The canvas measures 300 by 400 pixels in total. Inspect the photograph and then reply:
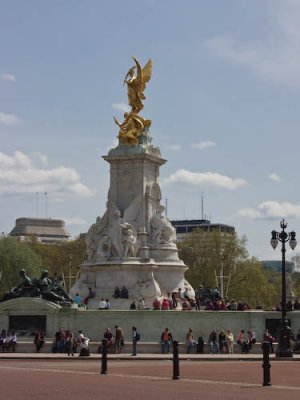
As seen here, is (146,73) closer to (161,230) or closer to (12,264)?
(161,230)

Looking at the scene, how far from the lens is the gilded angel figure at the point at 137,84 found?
67.1m

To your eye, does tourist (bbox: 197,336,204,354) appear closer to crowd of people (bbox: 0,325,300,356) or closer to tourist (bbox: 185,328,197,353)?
crowd of people (bbox: 0,325,300,356)

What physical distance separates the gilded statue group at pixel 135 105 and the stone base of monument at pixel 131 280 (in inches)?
322

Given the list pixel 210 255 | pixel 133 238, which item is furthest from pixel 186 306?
pixel 210 255

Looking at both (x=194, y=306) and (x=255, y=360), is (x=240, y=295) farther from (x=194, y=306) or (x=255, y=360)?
(x=255, y=360)

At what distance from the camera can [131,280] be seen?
62.1 metres

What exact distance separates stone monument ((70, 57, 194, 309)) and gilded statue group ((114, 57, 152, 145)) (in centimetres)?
6

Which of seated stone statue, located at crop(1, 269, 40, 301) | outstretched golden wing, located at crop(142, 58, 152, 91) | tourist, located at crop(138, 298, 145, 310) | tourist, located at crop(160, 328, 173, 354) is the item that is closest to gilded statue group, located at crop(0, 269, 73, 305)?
seated stone statue, located at crop(1, 269, 40, 301)

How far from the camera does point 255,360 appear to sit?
44.4m

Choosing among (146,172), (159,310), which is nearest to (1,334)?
(159,310)

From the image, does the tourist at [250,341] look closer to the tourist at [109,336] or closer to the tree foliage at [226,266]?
the tourist at [109,336]

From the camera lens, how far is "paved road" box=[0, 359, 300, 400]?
24.6 meters

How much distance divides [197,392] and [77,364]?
49.4 feet

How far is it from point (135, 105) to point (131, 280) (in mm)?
11966
